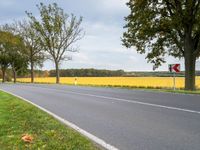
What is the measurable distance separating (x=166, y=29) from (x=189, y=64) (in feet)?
10.8

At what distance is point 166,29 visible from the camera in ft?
104

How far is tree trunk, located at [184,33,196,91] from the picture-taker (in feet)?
102

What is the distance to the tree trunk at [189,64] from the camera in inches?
1224

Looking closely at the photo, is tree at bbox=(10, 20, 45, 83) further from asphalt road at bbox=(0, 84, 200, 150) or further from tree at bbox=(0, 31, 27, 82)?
asphalt road at bbox=(0, 84, 200, 150)

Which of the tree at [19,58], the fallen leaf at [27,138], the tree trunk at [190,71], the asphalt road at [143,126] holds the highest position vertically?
the tree at [19,58]

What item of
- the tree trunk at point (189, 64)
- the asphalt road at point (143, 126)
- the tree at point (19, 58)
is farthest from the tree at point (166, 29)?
the tree at point (19, 58)

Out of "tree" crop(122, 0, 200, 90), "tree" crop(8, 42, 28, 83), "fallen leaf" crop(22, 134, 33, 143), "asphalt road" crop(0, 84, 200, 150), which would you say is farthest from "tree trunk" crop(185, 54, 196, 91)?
"tree" crop(8, 42, 28, 83)

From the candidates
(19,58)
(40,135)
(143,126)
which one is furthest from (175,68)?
(19,58)

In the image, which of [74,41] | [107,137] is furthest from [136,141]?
[74,41]

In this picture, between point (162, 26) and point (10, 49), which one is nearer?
point (162, 26)

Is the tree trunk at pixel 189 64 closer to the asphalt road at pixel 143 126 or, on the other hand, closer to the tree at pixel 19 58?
the asphalt road at pixel 143 126

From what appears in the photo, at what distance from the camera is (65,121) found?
11.0 m

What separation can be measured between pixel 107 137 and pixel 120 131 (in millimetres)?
688

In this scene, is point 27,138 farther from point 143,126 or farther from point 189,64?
point 189,64
